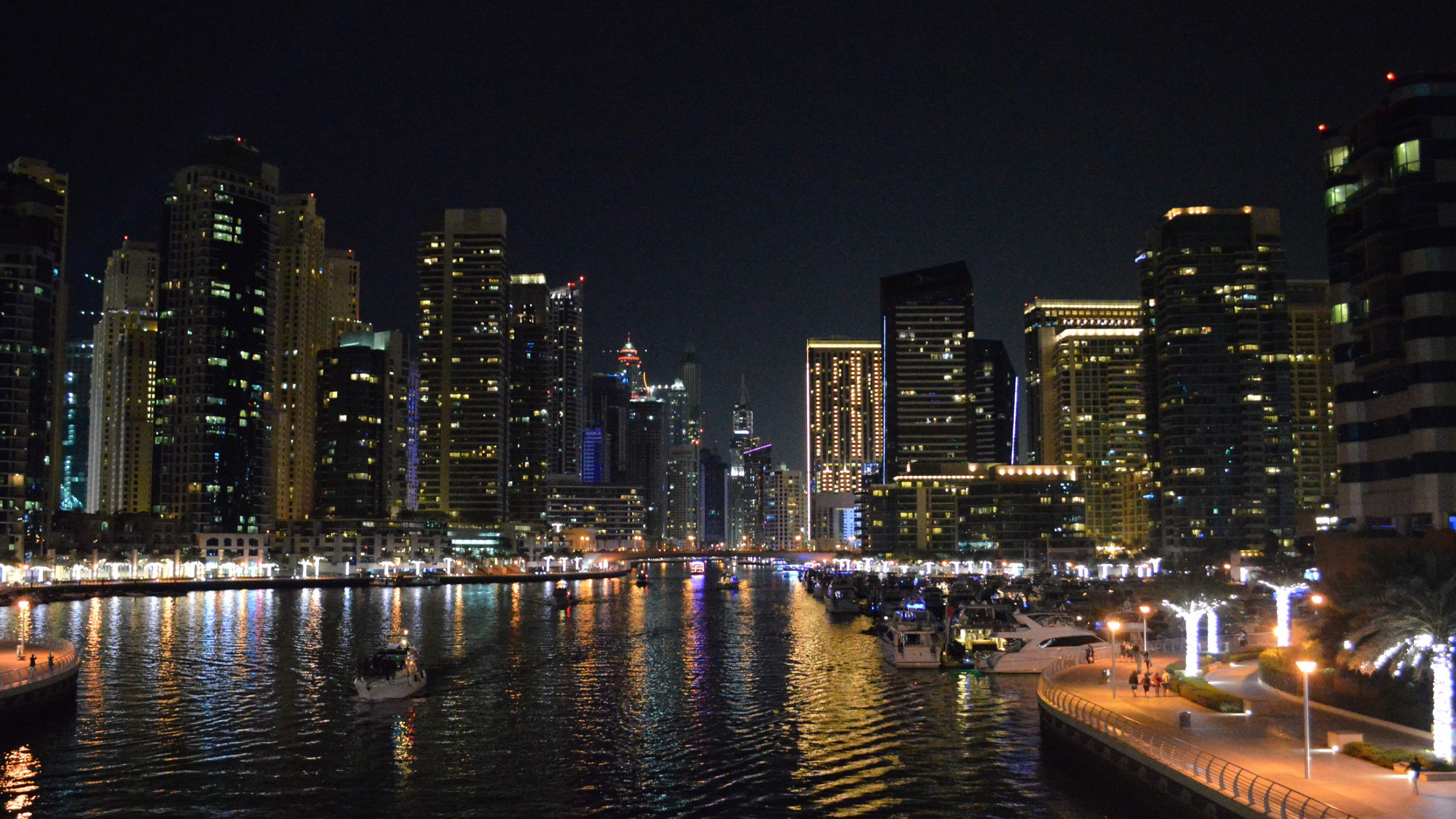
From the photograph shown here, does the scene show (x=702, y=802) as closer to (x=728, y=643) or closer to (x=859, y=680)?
(x=859, y=680)

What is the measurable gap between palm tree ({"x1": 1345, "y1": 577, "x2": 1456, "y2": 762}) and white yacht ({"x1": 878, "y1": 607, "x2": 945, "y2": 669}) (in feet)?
157

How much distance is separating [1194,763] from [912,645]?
5118 cm

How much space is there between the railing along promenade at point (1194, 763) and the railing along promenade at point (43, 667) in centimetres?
5386

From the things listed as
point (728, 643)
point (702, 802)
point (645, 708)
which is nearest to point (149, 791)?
point (702, 802)

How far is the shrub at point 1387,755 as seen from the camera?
3609 centimetres

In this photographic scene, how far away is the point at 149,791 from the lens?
47.4 m

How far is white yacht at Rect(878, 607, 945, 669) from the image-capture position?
88562 millimetres

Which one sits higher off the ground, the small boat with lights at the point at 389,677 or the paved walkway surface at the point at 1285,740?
the paved walkway surface at the point at 1285,740

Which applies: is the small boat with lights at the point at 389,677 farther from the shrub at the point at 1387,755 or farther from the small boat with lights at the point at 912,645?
the shrub at the point at 1387,755

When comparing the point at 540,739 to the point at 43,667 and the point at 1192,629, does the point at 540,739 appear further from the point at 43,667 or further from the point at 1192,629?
the point at 1192,629

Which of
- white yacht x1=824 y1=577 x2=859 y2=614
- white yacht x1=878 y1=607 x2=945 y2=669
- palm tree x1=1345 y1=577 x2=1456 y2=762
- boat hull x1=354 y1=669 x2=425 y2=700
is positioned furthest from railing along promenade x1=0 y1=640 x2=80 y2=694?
white yacht x1=824 y1=577 x2=859 y2=614

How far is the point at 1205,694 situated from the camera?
5069 centimetres

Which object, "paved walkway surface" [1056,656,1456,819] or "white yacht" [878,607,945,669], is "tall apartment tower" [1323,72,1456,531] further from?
"white yacht" [878,607,945,669]

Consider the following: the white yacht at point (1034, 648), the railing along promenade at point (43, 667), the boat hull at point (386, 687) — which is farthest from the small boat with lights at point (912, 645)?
the railing along promenade at point (43, 667)
